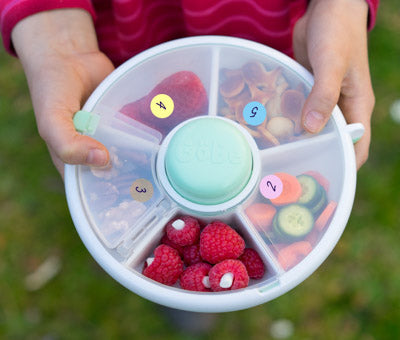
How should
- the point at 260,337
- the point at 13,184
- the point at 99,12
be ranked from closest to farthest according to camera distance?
the point at 99,12
the point at 260,337
the point at 13,184

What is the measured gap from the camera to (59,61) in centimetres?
108

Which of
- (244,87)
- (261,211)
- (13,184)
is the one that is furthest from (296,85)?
(13,184)

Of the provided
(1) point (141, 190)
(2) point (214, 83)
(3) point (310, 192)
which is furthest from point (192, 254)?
(2) point (214, 83)

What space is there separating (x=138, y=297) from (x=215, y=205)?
36.9 inches

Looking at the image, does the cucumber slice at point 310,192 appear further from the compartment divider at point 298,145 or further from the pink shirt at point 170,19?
the pink shirt at point 170,19

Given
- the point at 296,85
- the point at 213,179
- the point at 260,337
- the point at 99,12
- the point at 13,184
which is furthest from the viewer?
the point at 13,184

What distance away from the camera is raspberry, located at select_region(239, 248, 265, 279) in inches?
35.4

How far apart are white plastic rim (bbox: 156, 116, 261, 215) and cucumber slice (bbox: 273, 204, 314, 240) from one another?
0.08 meters

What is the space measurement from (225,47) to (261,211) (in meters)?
0.40

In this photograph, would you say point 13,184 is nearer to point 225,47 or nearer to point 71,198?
point 71,198

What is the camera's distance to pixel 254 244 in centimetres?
92

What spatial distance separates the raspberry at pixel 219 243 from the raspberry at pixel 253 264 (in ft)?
0.09

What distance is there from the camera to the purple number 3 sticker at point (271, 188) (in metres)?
0.90

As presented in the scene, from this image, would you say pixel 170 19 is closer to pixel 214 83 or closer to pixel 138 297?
pixel 214 83
